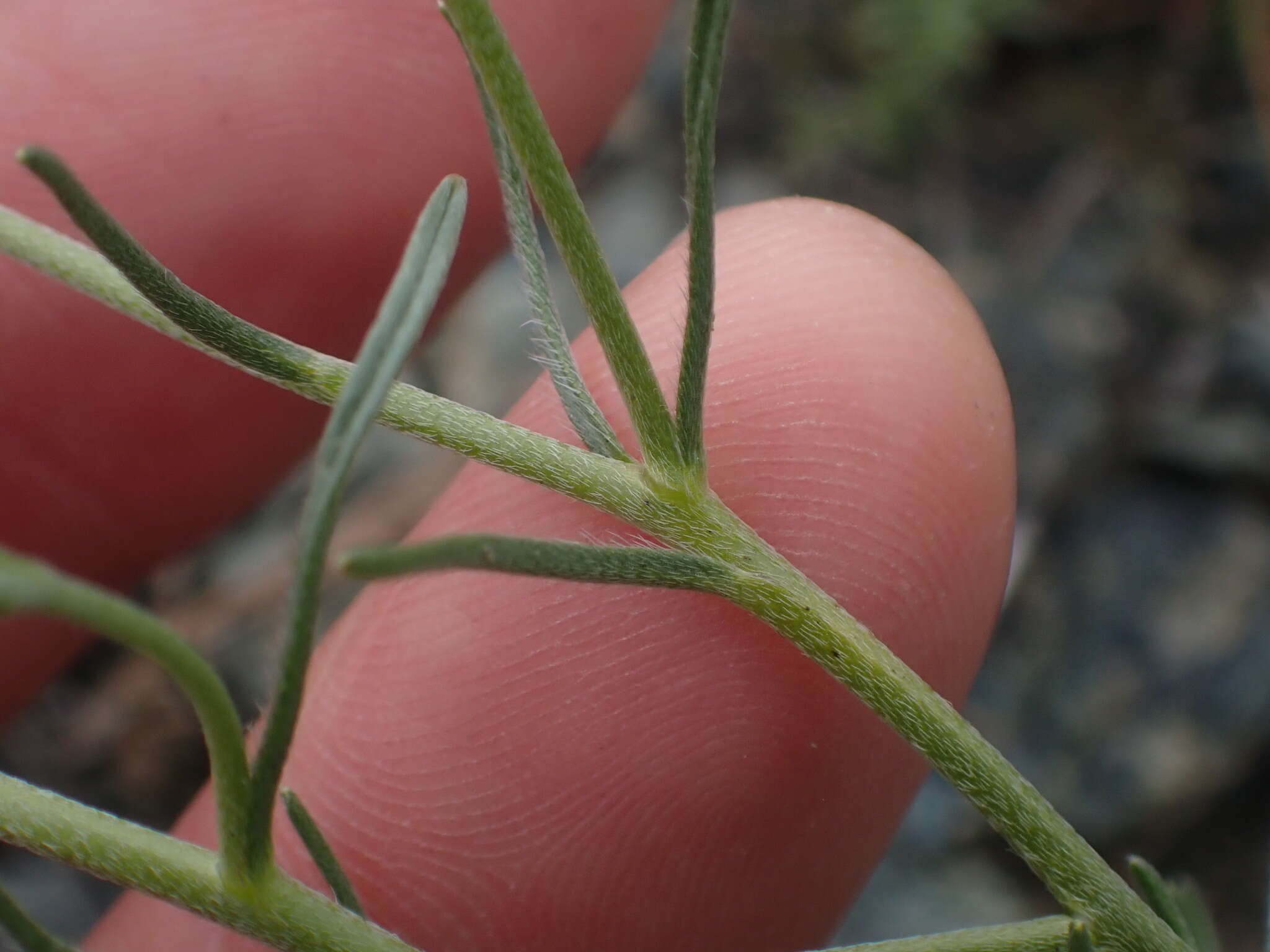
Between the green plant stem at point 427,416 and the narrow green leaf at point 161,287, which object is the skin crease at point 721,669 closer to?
the green plant stem at point 427,416

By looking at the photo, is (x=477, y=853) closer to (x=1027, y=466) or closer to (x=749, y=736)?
(x=749, y=736)

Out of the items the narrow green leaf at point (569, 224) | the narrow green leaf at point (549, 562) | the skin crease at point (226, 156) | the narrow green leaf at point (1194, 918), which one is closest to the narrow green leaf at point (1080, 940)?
the narrow green leaf at point (1194, 918)

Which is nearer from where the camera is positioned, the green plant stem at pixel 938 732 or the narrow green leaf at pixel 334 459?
the narrow green leaf at pixel 334 459

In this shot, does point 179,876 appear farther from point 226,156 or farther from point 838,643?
point 226,156

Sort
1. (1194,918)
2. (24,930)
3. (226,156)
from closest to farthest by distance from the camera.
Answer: (24,930), (1194,918), (226,156)

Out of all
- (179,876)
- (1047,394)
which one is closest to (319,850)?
(179,876)

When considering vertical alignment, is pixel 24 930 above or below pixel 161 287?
below

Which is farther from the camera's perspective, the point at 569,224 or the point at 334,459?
the point at 569,224

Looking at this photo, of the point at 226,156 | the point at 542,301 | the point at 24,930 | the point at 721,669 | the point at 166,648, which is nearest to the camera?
the point at 166,648
